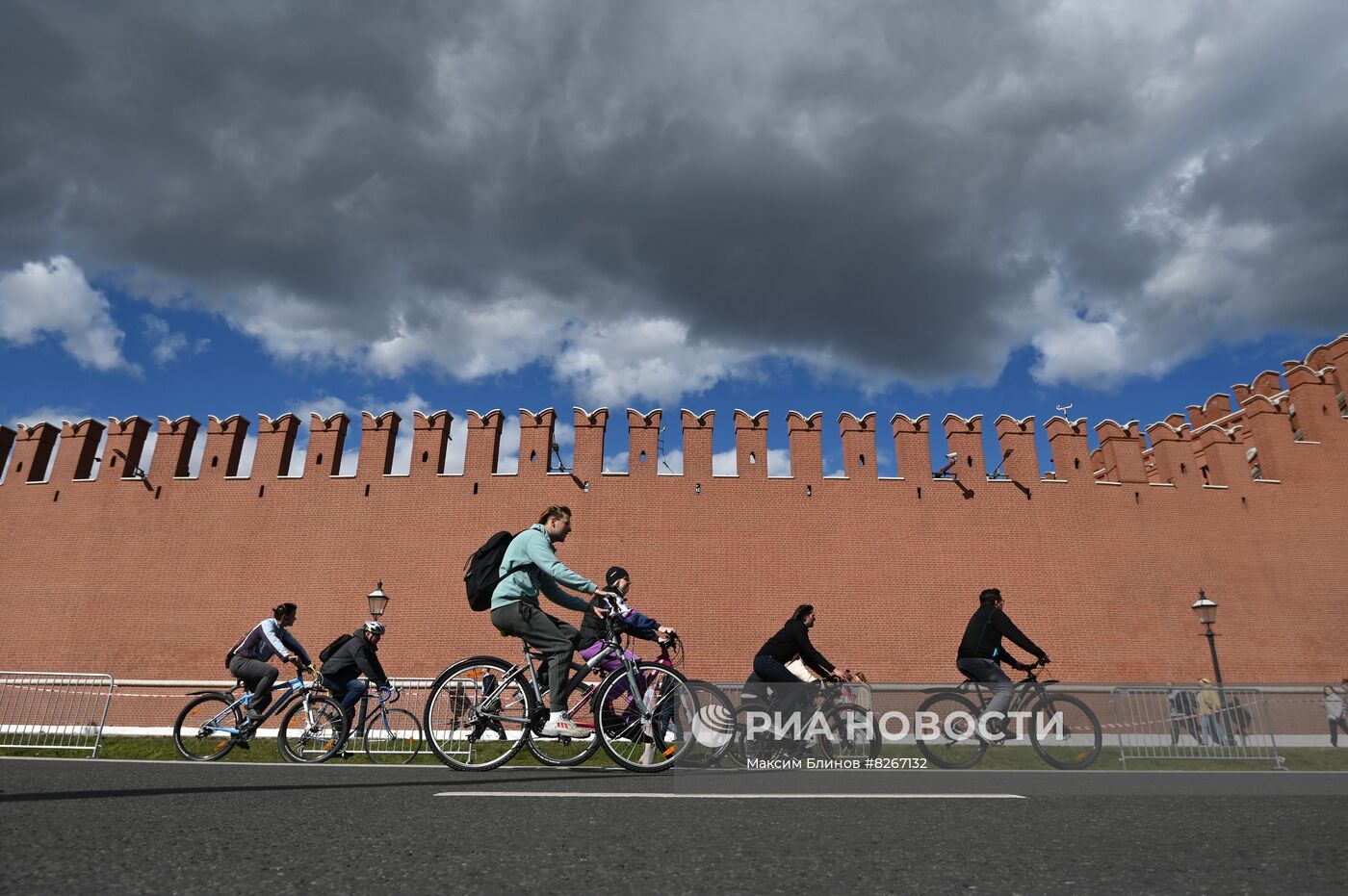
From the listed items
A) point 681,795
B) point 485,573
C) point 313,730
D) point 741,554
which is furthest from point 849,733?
point 741,554

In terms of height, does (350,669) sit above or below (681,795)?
above

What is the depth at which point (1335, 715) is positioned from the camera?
13070 millimetres

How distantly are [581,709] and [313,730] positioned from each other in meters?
3.91

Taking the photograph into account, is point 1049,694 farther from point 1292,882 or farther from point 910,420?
point 910,420

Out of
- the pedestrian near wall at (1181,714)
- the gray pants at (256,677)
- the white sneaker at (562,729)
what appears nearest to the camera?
the white sneaker at (562,729)

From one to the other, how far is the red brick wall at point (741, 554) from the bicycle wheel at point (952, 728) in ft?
34.3

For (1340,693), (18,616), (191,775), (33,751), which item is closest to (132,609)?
(18,616)

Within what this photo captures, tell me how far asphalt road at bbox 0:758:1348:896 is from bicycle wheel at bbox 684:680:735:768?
157cm

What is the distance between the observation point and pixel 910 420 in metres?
19.7

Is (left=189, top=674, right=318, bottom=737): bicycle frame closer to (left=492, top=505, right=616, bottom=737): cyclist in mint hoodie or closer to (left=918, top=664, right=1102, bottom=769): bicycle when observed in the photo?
(left=492, top=505, right=616, bottom=737): cyclist in mint hoodie

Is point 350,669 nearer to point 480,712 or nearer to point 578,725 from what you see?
point 480,712

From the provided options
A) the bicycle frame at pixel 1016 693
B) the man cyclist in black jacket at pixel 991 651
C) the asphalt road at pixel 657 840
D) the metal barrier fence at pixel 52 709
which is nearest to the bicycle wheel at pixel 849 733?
the bicycle frame at pixel 1016 693

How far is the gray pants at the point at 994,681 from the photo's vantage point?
6808 millimetres

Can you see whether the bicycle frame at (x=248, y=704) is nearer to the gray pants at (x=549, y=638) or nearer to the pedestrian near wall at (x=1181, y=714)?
the gray pants at (x=549, y=638)
